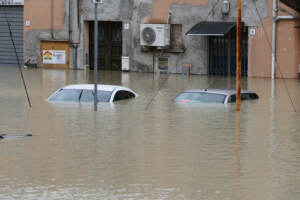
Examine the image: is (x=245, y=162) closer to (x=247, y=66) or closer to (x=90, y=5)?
(x=247, y=66)

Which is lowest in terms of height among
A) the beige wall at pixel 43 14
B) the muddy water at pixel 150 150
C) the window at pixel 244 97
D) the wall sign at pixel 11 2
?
the muddy water at pixel 150 150

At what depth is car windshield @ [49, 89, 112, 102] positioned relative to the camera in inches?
867

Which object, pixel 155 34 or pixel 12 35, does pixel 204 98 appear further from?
pixel 12 35

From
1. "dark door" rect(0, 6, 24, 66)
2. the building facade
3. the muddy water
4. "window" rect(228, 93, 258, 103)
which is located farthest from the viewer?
"dark door" rect(0, 6, 24, 66)

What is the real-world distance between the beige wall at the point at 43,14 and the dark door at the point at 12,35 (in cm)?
120

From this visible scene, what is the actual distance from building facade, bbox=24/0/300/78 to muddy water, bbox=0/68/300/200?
9.60 m

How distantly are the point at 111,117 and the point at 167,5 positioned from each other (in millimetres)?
18189

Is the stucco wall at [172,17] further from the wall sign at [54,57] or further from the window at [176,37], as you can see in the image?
the wall sign at [54,57]

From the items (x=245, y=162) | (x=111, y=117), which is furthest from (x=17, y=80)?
(x=245, y=162)

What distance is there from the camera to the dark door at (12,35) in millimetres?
41750

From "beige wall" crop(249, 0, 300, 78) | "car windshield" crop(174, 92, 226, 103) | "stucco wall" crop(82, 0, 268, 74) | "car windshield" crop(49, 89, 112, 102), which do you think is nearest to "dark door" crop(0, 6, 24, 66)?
"stucco wall" crop(82, 0, 268, 74)

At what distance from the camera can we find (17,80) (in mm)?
32344

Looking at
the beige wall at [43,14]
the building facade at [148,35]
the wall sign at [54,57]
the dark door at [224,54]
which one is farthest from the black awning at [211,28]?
the beige wall at [43,14]

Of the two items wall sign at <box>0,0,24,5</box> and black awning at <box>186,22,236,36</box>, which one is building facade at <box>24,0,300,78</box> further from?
wall sign at <box>0,0,24,5</box>
